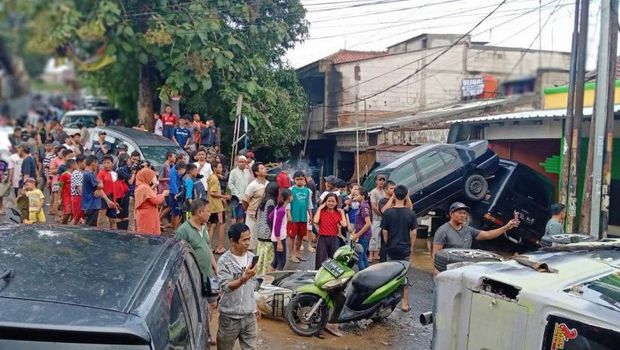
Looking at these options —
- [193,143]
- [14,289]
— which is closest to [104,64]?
[14,289]

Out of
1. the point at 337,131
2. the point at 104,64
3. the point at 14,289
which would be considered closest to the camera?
the point at 104,64

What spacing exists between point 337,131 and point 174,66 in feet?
53.8

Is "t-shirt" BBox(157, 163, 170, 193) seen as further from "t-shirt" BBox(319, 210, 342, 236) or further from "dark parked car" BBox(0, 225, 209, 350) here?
"dark parked car" BBox(0, 225, 209, 350)

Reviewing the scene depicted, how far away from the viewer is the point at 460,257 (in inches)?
193

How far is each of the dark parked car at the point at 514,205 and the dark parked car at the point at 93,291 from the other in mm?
8702

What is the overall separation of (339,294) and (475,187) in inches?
235

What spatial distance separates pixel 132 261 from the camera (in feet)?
10.3

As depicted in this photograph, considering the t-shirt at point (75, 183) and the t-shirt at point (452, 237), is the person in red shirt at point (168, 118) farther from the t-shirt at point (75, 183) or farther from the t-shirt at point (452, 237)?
the t-shirt at point (452, 237)

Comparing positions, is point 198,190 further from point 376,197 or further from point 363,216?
point 376,197

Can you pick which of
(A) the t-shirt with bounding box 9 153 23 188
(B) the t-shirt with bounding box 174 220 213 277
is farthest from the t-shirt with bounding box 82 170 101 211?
(B) the t-shirt with bounding box 174 220 213 277

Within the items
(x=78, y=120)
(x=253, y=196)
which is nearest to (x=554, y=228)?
(x=253, y=196)

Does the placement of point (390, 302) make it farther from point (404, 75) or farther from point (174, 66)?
point (404, 75)

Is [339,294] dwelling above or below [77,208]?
below

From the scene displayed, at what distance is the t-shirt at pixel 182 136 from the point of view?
523 inches
